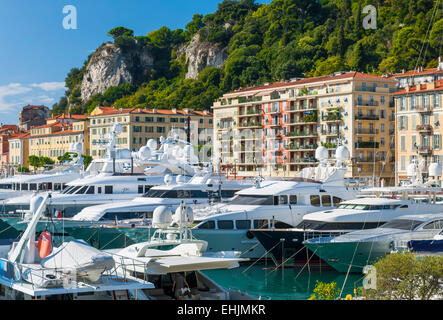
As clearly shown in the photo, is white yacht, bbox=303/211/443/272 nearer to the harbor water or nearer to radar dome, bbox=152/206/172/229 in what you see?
the harbor water

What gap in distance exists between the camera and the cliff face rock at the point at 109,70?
13100 cm

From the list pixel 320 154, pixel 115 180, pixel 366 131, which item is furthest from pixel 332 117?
pixel 115 180

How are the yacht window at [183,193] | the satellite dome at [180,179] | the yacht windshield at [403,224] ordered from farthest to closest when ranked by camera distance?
the satellite dome at [180,179]
the yacht window at [183,193]
the yacht windshield at [403,224]

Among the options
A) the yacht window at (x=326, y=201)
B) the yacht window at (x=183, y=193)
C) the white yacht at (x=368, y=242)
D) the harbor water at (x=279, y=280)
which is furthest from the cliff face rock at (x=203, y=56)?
the white yacht at (x=368, y=242)

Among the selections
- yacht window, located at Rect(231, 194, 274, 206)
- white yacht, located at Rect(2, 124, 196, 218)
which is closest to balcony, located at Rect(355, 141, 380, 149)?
white yacht, located at Rect(2, 124, 196, 218)

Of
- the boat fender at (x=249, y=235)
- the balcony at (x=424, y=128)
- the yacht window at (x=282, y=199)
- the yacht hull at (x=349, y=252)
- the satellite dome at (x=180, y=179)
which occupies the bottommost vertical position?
the yacht hull at (x=349, y=252)

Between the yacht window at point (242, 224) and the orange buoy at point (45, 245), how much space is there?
13.8 metres

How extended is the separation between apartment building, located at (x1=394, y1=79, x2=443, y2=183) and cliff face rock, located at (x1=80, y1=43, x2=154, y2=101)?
80.8 metres

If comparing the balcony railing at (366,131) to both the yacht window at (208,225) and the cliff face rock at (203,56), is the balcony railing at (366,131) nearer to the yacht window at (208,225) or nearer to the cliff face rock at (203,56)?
the yacht window at (208,225)

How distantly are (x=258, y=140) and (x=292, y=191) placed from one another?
157ft

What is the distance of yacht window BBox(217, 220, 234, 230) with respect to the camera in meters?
27.3

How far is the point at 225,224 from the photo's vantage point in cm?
2742
